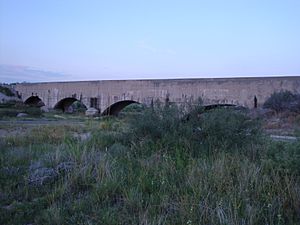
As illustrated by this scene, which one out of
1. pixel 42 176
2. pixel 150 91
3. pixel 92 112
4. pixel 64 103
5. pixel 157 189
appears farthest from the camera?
pixel 64 103

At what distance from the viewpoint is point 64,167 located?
215 inches

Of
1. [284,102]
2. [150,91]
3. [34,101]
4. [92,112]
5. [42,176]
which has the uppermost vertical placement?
[150,91]

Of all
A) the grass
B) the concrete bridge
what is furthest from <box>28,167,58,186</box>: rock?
the concrete bridge

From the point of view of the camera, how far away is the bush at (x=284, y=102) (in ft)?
81.4

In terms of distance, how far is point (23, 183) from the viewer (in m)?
5.14

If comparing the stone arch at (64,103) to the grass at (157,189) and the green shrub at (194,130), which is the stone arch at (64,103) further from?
the grass at (157,189)

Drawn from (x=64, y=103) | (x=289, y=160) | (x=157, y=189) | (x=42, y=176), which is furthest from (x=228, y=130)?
(x=64, y=103)

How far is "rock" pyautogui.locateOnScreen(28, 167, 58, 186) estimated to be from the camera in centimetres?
509

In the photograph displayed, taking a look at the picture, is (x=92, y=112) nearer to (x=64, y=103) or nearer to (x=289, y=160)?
(x=64, y=103)

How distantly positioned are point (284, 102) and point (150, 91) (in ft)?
51.9

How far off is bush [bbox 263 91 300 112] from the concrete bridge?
2.88 metres

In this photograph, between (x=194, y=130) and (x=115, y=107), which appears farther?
(x=115, y=107)

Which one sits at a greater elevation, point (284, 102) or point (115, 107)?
point (284, 102)

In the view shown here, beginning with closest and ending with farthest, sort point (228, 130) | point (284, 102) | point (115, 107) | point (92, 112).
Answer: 1. point (228, 130)
2. point (284, 102)
3. point (92, 112)
4. point (115, 107)
